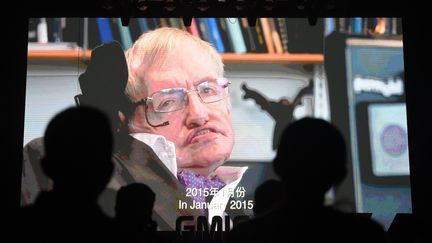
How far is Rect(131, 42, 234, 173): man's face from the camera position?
499 centimetres

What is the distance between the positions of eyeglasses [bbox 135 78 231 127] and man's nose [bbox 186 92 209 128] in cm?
3

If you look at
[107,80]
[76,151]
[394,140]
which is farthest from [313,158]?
[394,140]

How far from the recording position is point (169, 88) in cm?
501

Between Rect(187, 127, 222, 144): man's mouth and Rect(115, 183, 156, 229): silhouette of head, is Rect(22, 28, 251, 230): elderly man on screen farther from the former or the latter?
Rect(115, 183, 156, 229): silhouette of head

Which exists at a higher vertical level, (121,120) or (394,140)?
(121,120)

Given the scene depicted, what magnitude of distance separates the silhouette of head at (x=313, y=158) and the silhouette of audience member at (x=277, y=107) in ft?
13.2

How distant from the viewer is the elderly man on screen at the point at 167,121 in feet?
16.1

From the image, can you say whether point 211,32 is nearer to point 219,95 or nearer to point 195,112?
point 219,95

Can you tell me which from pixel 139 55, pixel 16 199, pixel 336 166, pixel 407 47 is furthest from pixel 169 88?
pixel 336 166

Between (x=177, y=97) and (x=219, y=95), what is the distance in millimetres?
347

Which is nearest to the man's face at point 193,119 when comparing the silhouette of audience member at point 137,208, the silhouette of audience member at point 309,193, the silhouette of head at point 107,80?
the silhouette of head at point 107,80

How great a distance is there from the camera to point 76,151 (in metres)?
0.96

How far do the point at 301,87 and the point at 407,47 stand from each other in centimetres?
105

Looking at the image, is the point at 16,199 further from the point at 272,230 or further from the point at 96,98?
the point at 272,230
